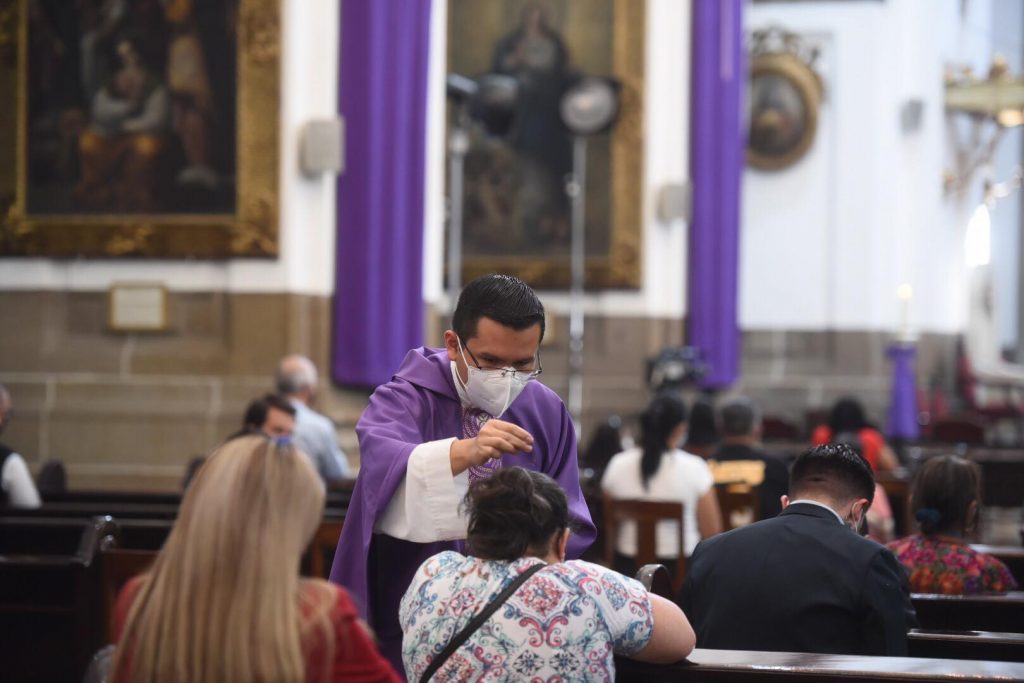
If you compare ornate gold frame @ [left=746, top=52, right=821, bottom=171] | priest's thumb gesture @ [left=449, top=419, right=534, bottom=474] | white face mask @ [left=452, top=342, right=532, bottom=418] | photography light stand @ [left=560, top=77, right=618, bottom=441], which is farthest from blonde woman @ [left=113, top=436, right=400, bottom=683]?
ornate gold frame @ [left=746, top=52, right=821, bottom=171]

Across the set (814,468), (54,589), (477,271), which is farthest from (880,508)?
(477,271)

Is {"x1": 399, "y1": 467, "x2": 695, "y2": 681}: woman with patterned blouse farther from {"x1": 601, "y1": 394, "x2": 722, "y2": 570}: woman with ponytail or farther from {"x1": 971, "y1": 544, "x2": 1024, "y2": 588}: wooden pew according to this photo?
{"x1": 601, "y1": 394, "x2": 722, "y2": 570}: woman with ponytail

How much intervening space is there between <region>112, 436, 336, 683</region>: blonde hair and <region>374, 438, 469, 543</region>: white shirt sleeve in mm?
830

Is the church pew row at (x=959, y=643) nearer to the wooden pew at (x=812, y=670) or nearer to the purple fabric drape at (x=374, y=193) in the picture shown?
the wooden pew at (x=812, y=670)

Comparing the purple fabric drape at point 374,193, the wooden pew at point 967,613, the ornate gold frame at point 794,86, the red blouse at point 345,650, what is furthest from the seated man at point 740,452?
the ornate gold frame at point 794,86

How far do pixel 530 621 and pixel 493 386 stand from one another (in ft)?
2.14

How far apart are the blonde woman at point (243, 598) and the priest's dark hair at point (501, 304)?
97 cm

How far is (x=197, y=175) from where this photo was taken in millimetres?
8930

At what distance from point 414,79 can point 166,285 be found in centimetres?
197

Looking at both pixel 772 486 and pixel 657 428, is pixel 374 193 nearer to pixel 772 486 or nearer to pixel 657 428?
pixel 657 428

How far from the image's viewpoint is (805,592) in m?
3.59

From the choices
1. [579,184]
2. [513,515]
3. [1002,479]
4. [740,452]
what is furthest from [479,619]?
[579,184]

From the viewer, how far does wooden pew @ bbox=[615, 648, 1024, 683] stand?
9.63 feet

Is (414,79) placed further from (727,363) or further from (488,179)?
(727,363)
